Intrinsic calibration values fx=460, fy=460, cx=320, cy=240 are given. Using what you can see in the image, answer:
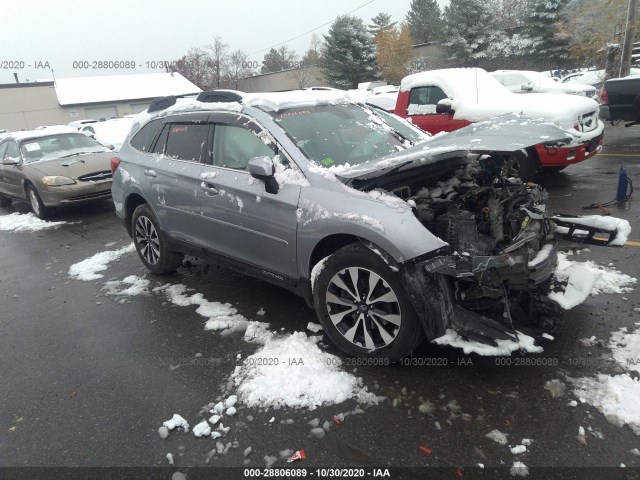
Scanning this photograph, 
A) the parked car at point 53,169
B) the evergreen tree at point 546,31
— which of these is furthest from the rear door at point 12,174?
the evergreen tree at point 546,31

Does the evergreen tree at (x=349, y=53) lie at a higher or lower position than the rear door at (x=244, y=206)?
higher

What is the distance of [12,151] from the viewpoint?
1000 cm

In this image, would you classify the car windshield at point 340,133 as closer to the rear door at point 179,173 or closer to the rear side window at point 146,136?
the rear door at point 179,173

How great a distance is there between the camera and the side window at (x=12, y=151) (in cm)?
977

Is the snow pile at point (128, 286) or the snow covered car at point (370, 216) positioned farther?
the snow pile at point (128, 286)

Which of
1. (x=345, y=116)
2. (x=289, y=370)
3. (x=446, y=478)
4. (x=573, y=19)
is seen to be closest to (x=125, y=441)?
(x=289, y=370)

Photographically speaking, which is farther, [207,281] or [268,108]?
[207,281]

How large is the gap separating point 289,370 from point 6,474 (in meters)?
1.73

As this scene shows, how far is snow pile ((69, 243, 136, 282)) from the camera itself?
5656mm

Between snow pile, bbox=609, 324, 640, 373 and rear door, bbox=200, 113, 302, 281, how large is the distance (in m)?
2.26

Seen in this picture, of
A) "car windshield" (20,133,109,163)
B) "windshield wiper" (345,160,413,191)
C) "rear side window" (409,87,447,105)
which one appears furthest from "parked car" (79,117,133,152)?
"windshield wiper" (345,160,413,191)

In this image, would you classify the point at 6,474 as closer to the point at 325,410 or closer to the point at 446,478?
the point at 325,410

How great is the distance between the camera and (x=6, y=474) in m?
2.60

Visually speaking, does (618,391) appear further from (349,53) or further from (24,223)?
(349,53)
